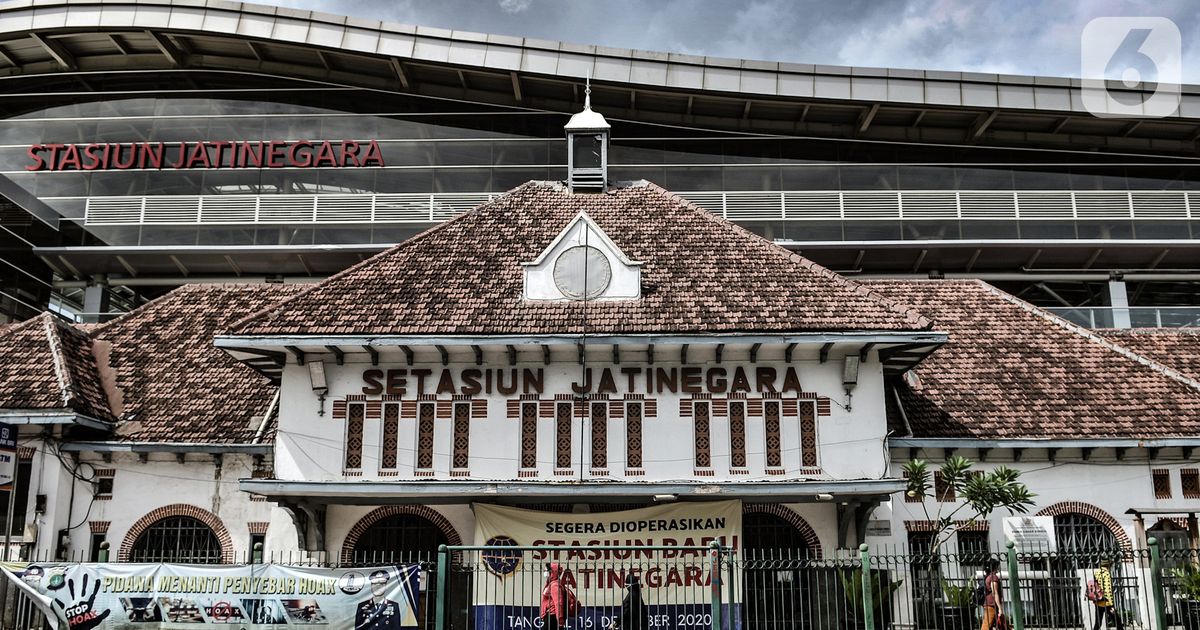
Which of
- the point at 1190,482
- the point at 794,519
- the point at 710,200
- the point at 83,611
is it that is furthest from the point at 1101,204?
the point at 83,611

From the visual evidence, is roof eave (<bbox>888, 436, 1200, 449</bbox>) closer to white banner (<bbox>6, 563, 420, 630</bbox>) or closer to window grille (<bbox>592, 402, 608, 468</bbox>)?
window grille (<bbox>592, 402, 608, 468</bbox>)

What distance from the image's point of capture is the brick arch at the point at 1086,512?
20750 millimetres

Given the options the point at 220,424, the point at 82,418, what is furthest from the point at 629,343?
the point at 82,418

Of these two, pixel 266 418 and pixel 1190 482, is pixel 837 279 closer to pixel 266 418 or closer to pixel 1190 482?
pixel 1190 482

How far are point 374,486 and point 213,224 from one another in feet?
68.7

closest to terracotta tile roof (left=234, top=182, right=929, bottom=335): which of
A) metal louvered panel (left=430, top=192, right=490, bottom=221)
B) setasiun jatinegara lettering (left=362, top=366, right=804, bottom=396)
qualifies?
setasiun jatinegara lettering (left=362, top=366, right=804, bottom=396)

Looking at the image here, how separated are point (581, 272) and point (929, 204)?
20.3m

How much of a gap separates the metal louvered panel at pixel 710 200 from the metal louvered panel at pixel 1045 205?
398 inches

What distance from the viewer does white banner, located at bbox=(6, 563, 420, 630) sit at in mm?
14812

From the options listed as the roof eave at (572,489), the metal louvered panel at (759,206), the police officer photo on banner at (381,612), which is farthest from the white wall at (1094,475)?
the metal louvered panel at (759,206)

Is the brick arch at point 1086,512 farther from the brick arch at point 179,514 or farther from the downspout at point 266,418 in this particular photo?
the brick arch at point 179,514

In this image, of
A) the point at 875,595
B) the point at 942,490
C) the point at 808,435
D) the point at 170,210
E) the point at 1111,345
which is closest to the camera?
the point at 875,595

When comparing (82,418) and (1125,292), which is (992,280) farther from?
(82,418)

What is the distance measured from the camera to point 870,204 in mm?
36188
